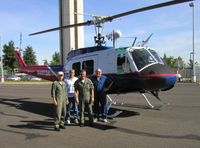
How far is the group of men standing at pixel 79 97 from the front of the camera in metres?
11.2

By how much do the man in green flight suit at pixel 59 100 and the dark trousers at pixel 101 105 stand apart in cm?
148

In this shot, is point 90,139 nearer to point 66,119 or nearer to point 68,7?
point 66,119

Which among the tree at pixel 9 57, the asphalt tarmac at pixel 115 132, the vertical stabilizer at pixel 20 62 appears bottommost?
the asphalt tarmac at pixel 115 132

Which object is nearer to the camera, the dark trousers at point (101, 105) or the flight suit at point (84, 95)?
the flight suit at point (84, 95)

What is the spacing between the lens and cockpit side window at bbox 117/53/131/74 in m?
14.2

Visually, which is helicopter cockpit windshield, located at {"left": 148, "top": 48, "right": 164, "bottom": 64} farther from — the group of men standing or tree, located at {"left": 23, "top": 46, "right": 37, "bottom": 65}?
tree, located at {"left": 23, "top": 46, "right": 37, "bottom": 65}

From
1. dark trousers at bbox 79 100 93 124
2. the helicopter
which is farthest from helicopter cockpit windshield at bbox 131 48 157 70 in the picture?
dark trousers at bbox 79 100 93 124

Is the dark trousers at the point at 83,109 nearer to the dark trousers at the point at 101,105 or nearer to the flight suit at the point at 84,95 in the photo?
the flight suit at the point at 84,95

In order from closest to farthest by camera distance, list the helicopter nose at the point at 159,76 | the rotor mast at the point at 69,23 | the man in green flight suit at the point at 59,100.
Answer: the man in green flight suit at the point at 59,100, the helicopter nose at the point at 159,76, the rotor mast at the point at 69,23

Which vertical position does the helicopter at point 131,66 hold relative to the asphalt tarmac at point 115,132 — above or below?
above

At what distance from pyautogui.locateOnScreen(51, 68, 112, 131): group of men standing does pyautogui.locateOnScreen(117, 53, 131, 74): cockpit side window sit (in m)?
1.80

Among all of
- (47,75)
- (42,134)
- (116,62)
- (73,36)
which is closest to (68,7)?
(73,36)

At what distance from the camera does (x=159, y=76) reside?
1343cm

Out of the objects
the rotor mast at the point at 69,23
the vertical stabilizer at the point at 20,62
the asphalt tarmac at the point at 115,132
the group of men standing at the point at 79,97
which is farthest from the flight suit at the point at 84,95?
the rotor mast at the point at 69,23
